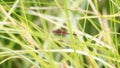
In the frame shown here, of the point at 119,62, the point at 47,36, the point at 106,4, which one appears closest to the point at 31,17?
the point at 106,4

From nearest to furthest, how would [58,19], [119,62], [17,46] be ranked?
1. [119,62]
2. [58,19]
3. [17,46]

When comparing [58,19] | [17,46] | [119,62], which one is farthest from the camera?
[17,46]

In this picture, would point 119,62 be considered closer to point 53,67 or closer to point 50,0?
point 53,67

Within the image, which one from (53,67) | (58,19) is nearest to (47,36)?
(53,67)

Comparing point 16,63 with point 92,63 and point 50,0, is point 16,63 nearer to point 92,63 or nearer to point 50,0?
point 50,0

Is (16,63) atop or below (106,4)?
below

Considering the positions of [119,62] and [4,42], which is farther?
[4,42]
